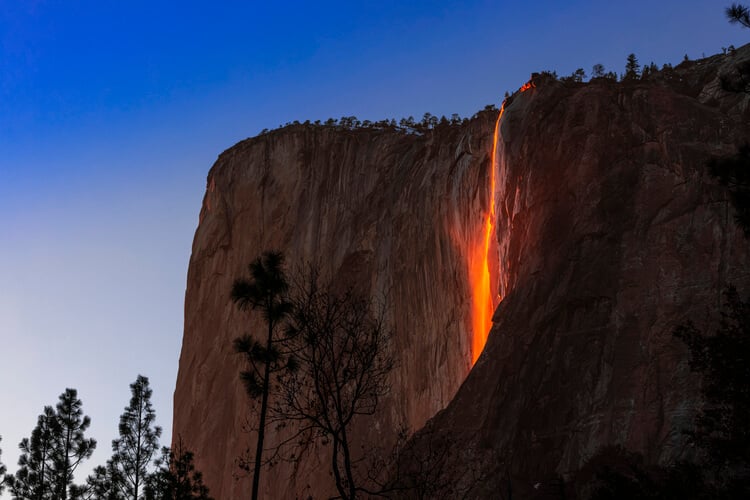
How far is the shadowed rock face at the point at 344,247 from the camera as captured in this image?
48.9 metres

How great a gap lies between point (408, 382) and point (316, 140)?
Answer: 1984cm

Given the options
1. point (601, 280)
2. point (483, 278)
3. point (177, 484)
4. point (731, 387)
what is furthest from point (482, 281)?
point (731, 387)

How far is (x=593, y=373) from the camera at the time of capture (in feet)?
105

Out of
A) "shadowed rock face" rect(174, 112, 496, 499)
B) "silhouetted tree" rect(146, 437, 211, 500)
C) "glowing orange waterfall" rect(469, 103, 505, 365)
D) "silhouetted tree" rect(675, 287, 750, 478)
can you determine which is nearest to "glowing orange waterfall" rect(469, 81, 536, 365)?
"glowing orange waterfall" rect(469, 103, 505, 365)

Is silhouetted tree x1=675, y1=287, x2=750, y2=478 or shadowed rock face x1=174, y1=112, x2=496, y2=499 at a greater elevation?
shadowed rock face x1=174, y1=112, x2=496, y2=499

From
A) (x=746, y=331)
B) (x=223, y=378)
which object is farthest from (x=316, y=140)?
(x=746, y=331)

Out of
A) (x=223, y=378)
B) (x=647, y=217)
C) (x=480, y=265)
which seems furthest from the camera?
(x=223, y=378)

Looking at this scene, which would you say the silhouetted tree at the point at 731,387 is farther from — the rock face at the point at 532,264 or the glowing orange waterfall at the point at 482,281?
the glowing orange waterfall at the point at 482,281

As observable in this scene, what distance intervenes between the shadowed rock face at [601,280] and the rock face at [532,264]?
0.07 meters

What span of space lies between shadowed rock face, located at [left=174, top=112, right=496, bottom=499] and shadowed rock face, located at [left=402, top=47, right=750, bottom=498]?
325 inches

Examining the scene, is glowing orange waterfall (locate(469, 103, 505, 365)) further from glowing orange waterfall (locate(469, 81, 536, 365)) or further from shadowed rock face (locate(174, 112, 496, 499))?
shadowed rock face (locate(174, 112, 496, 499))

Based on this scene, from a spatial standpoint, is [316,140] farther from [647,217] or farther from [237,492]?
[647,217]

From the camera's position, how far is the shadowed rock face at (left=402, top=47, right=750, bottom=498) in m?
30.7

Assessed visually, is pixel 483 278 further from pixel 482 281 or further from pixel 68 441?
pixel 68 441
